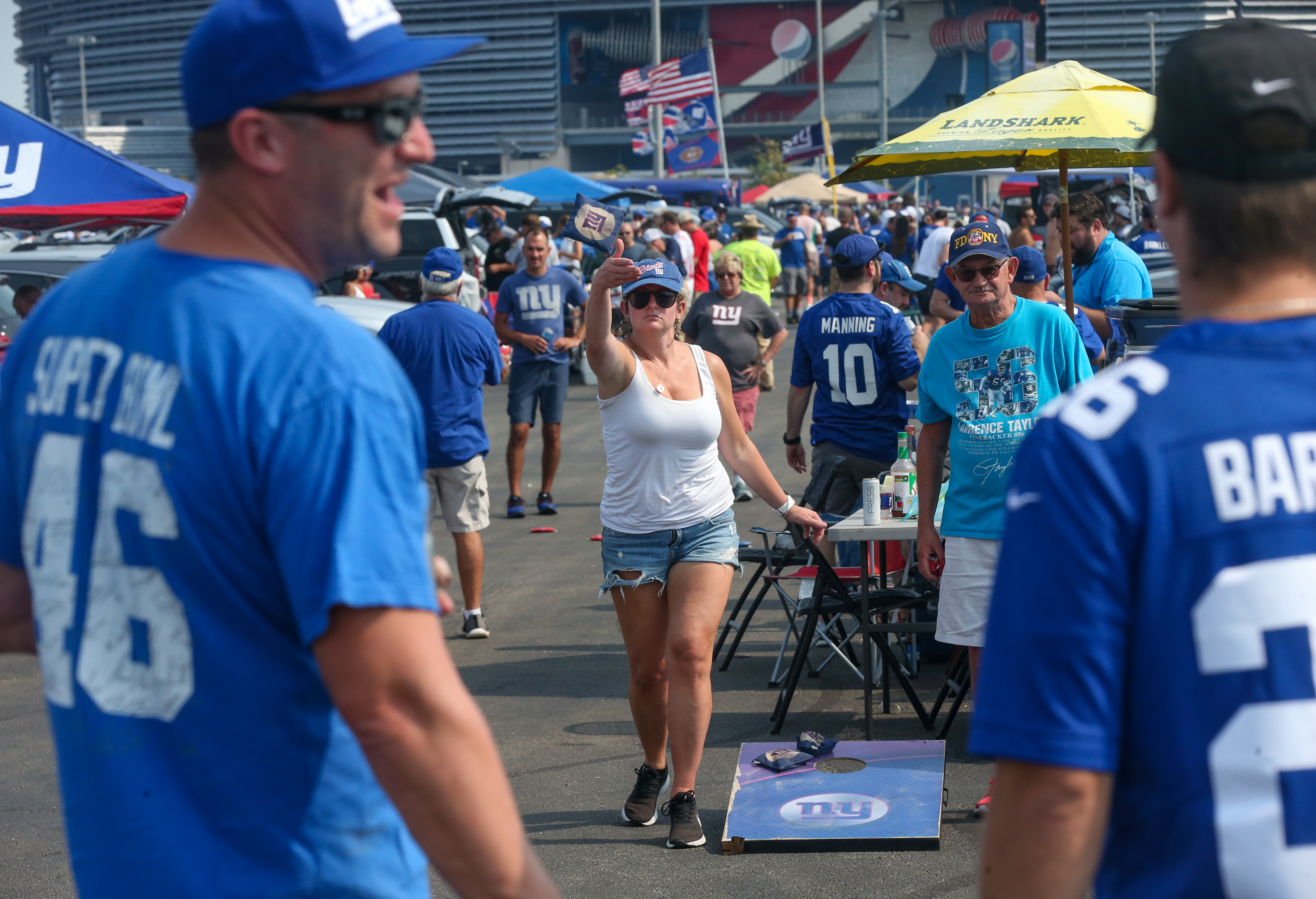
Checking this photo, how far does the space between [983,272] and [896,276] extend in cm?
491

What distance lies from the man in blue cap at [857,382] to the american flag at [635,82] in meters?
26.2

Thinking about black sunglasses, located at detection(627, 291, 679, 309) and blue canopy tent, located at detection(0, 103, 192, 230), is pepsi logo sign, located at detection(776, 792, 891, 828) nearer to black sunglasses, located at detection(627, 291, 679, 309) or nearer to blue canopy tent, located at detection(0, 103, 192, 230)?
black sunglasses, located at detection(627, 291, 679, 309)

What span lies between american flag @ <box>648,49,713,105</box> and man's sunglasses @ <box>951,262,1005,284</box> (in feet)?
89.0

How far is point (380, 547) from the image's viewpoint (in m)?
1.45

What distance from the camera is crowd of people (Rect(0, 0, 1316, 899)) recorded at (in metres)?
1.37

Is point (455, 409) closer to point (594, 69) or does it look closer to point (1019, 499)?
point (1019, 499)

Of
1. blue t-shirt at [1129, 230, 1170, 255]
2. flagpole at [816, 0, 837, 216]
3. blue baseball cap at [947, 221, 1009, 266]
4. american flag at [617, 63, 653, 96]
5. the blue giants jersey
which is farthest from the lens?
american flag at [617, 63, 653, 96]

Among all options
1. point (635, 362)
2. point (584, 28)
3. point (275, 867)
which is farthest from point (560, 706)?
point (584, 28)

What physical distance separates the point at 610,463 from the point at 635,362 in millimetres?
436

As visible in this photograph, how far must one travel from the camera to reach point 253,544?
58.7 inches

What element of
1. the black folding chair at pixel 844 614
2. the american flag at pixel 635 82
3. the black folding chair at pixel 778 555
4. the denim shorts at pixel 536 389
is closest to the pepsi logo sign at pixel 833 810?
the black folding chair at pixel 844 614

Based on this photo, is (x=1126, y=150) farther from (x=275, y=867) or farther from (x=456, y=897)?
(x=275, y=867)

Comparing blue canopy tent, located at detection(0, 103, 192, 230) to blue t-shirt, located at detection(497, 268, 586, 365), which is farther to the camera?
blue t-shirt, located at detection(497, 268, 586, 365)

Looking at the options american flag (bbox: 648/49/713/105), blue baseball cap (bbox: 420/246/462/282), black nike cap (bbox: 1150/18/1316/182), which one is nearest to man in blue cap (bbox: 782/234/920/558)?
blue baseball cap (bbox: 420/246/462/282)
